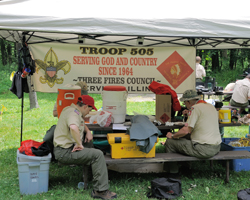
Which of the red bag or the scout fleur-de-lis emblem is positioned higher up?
the scout fleur-de-lis emblem

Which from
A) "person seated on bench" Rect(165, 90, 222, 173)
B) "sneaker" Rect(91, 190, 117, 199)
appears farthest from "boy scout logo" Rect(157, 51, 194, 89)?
"sneaker" Rect(91, 190, 117, 199)

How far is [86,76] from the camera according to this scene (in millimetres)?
5797

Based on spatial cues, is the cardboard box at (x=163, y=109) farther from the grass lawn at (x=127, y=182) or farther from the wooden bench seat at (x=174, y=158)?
the grass lawn at (x=127, y=182)

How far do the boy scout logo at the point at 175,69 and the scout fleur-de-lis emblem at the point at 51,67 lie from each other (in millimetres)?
1930

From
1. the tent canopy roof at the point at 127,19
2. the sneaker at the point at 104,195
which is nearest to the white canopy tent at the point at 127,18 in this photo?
the tent canopy roof at the point at 127,19

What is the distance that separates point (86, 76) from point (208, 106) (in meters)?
2.60

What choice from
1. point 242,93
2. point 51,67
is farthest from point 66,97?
point 242,93

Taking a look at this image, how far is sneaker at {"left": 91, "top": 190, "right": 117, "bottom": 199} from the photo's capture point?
374 centimetres

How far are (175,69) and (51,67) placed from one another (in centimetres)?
252

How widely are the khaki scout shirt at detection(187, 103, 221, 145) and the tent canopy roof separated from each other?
3.48ft

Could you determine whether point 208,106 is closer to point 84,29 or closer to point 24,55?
point 84,29

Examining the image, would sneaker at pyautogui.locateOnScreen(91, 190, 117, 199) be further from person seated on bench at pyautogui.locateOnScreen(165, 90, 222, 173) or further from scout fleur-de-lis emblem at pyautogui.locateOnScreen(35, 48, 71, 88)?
scout fleur-de-lis emblem at pyautogui.locateOnScreen(35, 48, 71, 88)

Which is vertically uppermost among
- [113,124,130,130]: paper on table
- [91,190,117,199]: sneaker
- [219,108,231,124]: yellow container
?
[219,108,231,124]: yellow container

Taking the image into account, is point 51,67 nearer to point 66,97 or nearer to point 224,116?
point 66,97
